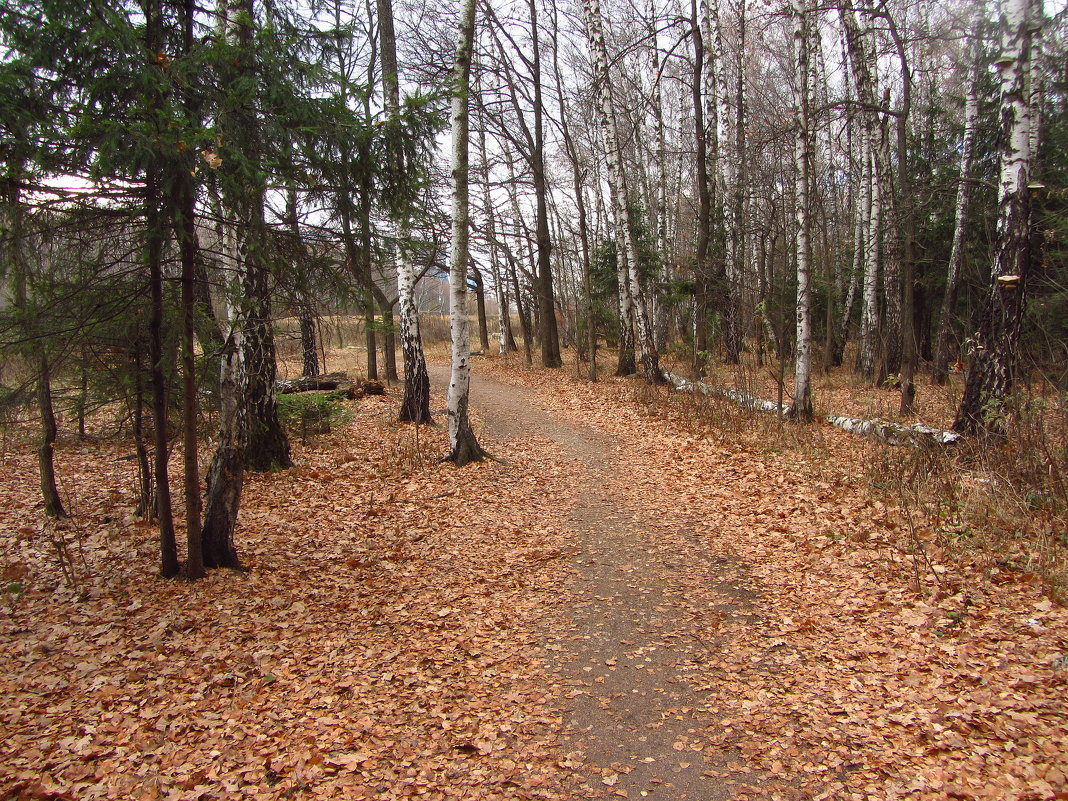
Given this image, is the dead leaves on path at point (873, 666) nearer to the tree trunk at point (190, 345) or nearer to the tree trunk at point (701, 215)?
the tree trunk at point (190, 345)

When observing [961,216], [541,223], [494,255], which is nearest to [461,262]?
[961,216]

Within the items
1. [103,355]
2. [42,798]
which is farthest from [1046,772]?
[103,355]

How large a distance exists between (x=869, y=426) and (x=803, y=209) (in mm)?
3533

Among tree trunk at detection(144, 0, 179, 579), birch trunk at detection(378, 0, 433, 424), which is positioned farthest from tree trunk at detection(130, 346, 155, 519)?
birch trunk at detection(378, 0, 433, 424)

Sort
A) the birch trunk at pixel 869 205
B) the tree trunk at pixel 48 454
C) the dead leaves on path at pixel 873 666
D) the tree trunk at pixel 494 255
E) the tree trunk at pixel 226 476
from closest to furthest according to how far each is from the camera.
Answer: the dead leaves on path at pixel 873 666 → the tree trunk at pixel 226 476 → the tree trunk at pixel 48 454 → the birch trunk at pixel 869 205 → the tree trunk at pixel 494 255

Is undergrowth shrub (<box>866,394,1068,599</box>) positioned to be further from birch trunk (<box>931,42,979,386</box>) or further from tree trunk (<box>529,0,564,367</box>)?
tree trunk (<box>529,0,564,367</box>)

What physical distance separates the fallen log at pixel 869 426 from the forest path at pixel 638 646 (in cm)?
305

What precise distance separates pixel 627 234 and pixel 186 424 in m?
12.1

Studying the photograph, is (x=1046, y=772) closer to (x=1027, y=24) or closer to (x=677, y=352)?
(x=1027, y=24)

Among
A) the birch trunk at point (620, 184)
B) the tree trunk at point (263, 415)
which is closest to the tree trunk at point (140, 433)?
the tree trunk at point (263, 415)

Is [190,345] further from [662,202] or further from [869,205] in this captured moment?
[662,202]

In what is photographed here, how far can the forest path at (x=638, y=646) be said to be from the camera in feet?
10.7

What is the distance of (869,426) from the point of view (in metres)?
8.90

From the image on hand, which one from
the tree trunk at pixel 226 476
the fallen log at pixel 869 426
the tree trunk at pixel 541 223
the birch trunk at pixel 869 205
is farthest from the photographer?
the tree trunk at pixel 541 223
